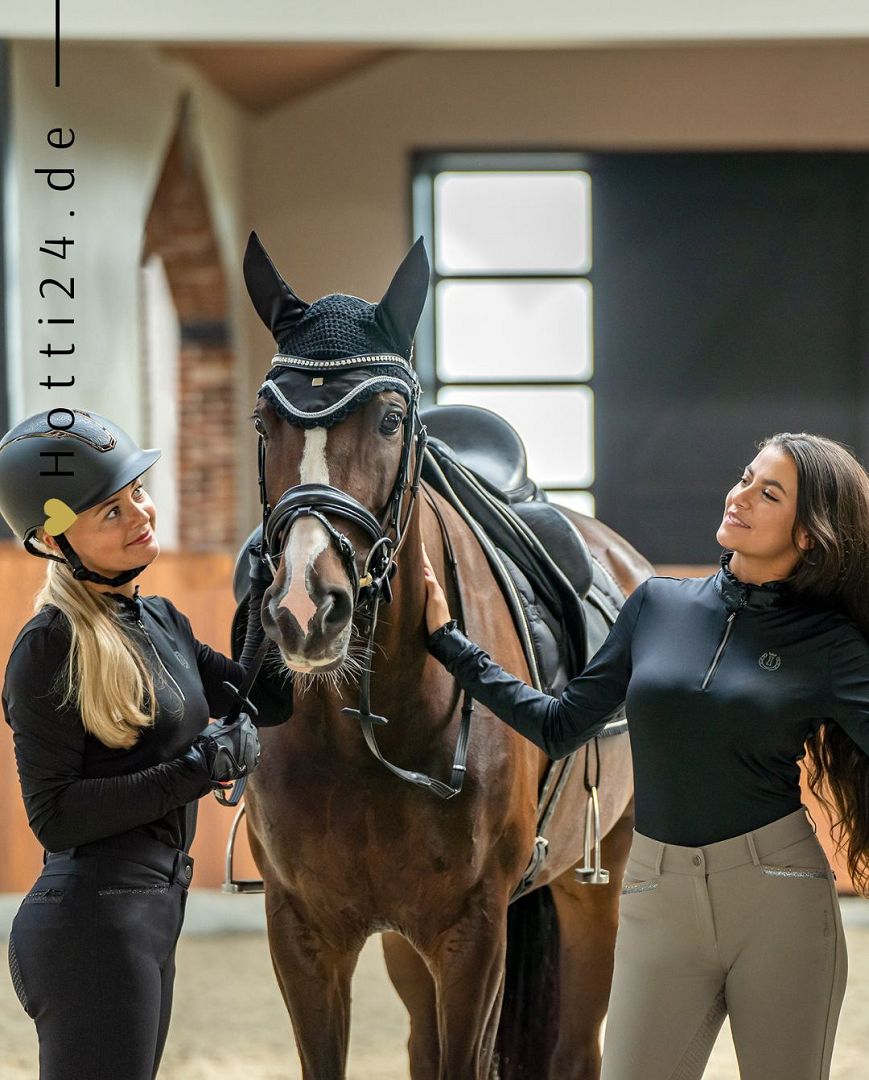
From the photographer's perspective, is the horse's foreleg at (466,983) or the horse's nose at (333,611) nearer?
the horse's nose at (333,611)

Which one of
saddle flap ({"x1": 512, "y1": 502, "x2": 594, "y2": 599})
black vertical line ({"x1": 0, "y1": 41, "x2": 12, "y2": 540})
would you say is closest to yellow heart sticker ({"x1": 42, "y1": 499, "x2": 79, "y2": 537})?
saddle flap ({"x1": 512, "y1": 502, "x2": 594, "y2": 599})

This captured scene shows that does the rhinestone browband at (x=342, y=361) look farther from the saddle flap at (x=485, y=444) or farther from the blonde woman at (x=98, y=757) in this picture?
the saddle flap at (x=485, y=444)

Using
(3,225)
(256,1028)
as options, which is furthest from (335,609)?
(3,225)

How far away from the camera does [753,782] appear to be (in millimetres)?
1831

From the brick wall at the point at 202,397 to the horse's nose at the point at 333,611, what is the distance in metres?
6.72

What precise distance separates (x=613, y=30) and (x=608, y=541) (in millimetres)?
3162

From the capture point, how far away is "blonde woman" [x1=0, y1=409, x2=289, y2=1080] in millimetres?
1741

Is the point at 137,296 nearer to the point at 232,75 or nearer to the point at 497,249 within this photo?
the point at 232,75

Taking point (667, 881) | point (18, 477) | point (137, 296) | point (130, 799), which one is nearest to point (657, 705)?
point (667, 881)

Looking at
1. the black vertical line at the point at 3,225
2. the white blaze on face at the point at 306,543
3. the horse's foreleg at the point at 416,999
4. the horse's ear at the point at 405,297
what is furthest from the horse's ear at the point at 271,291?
the black vertical line at the point at 3,225

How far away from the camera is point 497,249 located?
8344 mm

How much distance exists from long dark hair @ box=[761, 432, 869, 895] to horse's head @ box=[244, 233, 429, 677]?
585mm

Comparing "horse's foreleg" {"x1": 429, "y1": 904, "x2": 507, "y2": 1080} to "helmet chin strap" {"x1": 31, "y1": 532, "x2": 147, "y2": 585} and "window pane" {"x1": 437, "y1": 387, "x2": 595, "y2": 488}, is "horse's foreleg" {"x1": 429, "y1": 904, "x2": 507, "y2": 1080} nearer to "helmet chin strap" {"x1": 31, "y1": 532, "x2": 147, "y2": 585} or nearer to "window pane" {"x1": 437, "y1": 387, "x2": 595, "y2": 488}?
"helmet chin strap" {"x1": 31, "y1": 532, "x2": 147, "y2": 585}

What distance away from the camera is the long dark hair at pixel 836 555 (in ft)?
6.15
